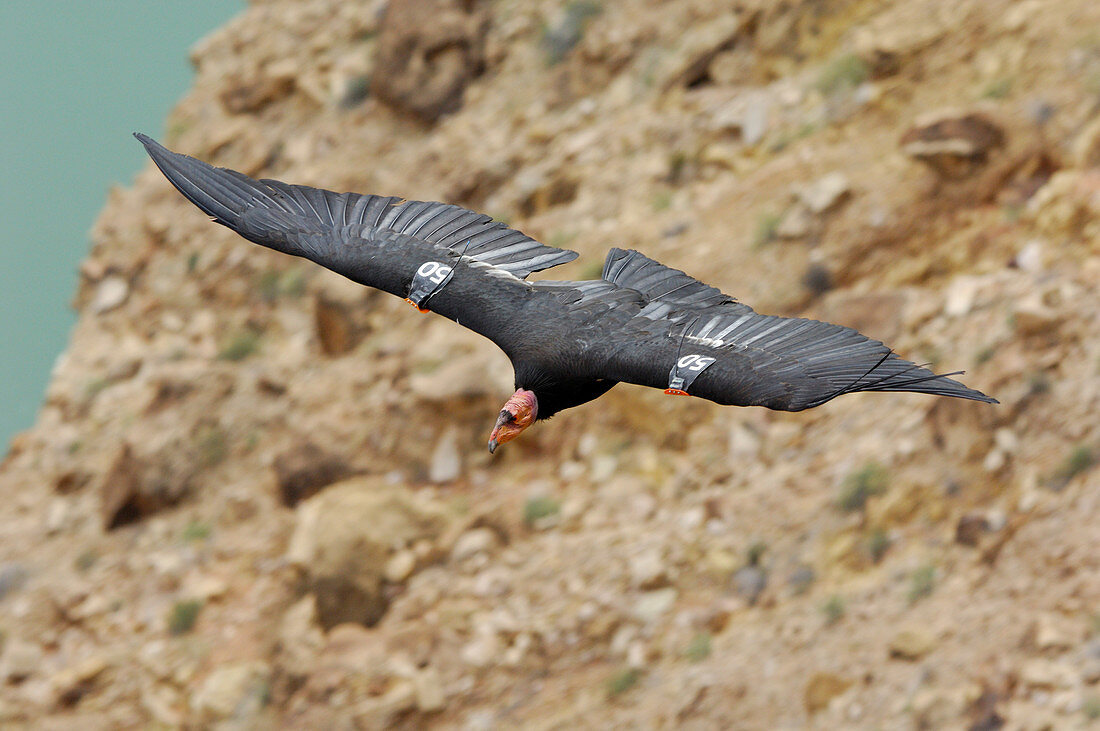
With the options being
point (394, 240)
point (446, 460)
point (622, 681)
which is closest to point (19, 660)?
point (446, 460)

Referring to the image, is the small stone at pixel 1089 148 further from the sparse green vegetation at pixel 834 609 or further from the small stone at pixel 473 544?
the small stone at pixel 473 544

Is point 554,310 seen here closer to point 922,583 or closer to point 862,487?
point 922,583

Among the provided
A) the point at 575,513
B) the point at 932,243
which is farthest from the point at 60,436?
the point at 932,243

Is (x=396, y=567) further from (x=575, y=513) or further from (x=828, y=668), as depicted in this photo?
(x=828, y=668)

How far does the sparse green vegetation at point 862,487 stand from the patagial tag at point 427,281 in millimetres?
7164

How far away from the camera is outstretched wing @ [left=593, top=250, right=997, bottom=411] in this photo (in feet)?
27.2

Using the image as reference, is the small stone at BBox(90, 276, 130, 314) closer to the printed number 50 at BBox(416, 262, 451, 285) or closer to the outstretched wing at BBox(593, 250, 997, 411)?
the printed number 50 at BBox(416, 262, 451, 285)

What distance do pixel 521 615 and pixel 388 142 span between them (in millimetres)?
12308

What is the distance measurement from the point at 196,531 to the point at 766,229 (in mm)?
10825

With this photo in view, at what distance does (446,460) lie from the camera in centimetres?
2036

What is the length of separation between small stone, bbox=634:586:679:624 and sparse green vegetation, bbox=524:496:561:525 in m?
2.21

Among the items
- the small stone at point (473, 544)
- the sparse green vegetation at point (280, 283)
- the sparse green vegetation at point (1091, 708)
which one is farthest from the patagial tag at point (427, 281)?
the sparse green vegetation at point (280, 283)

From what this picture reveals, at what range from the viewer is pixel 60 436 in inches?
1035

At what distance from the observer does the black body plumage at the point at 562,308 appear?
8.70 metres
